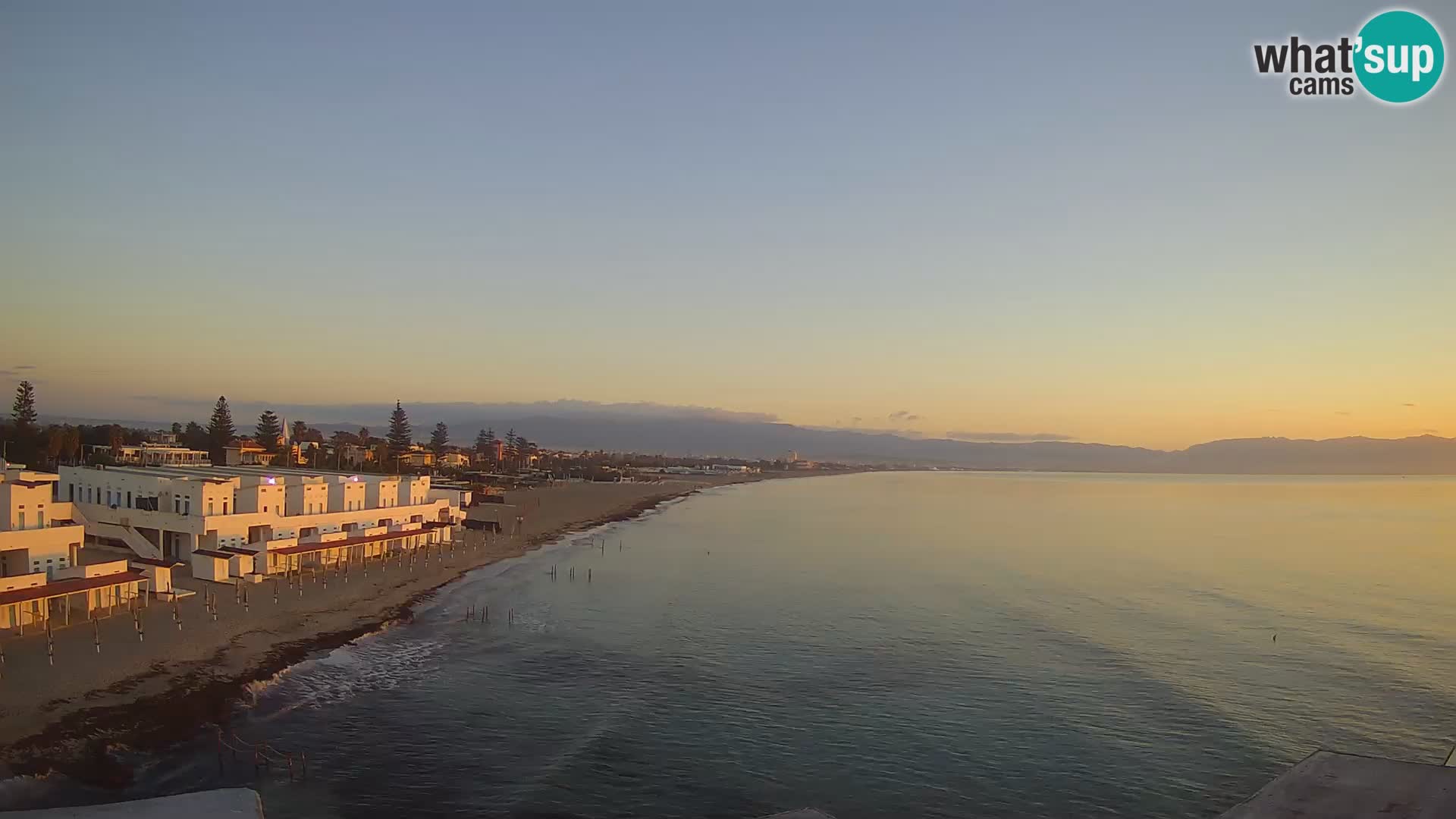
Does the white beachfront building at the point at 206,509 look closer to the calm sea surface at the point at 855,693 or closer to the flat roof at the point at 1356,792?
the calm sea surface at the point at 855,693

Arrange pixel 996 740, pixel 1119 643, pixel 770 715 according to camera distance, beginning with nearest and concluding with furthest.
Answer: pixel 996 740
pixel 770 715
pixel 1119 643

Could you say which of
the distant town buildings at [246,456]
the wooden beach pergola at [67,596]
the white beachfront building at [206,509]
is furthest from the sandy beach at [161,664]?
the distant town buildings at [246,456]

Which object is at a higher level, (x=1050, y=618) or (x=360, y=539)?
(x=360, y=539)

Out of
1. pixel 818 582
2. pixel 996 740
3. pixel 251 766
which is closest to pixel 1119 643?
pixel 996 740

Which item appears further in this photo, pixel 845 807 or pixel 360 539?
pixel 360 539

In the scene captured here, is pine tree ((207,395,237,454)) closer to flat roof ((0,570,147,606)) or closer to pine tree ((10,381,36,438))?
pine tree ((10,381,36,438))

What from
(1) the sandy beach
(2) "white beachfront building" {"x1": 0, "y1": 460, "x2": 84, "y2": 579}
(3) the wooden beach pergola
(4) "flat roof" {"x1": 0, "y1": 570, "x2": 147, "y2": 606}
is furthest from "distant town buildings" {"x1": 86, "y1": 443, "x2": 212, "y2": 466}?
(4) "flat roof" {"x1": 0, "y1": 570, "x2": 147, "y2": 606}

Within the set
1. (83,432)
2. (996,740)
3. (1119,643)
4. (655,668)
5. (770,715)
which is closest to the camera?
(996,740)

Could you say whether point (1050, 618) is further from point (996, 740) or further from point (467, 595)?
point (467, 595)
